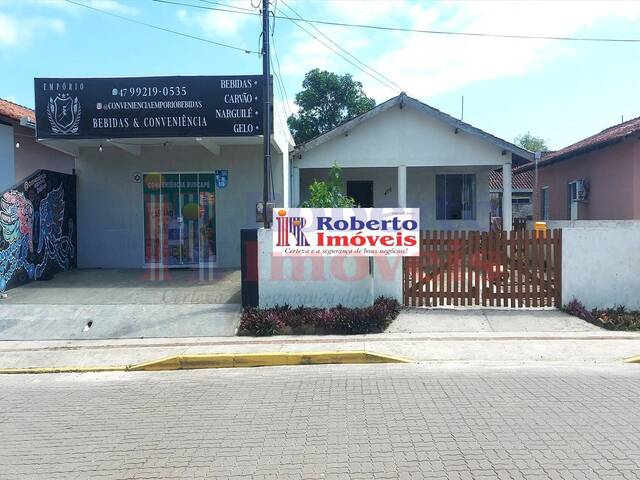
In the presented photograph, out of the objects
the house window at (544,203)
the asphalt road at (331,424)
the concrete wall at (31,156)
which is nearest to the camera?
the asphalt road at (331,424)

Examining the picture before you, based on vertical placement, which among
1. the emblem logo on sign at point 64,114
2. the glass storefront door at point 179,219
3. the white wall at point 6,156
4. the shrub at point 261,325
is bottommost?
the shrub at point 261,325

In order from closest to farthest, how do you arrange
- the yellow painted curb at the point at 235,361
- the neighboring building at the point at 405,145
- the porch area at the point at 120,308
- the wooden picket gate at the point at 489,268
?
the yellow painted curb at the point at 235,361, the porch area at the point at 120,308, the wooden picket gate at the point at 489,268, the neighboring building at the point at 405,145

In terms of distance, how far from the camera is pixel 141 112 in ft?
40.0

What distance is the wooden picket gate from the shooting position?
976cm

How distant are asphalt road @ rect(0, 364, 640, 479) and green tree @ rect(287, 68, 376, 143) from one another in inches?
1252

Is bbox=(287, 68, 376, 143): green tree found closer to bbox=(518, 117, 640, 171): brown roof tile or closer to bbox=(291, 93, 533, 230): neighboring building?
bbox=(518, 117, 640, 171): brown roof tile

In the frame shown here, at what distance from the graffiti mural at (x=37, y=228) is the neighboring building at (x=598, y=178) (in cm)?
1436

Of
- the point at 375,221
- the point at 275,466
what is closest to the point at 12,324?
the point at 375,221

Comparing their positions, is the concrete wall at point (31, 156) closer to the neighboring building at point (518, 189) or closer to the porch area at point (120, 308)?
the porch area at point (120, 308)

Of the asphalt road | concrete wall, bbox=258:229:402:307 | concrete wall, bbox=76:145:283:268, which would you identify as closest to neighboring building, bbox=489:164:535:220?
concrete wall, bbox=76:145:283:268

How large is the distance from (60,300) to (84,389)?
4.69 meters

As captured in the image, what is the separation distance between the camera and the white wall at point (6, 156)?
14.2 meters

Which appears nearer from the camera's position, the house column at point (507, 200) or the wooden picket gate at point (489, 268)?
the wooden picket gate at point (489, 268)

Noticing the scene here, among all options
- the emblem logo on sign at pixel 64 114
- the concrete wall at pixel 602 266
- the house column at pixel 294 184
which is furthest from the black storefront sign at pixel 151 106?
the concrete wall at pixel 602 266
